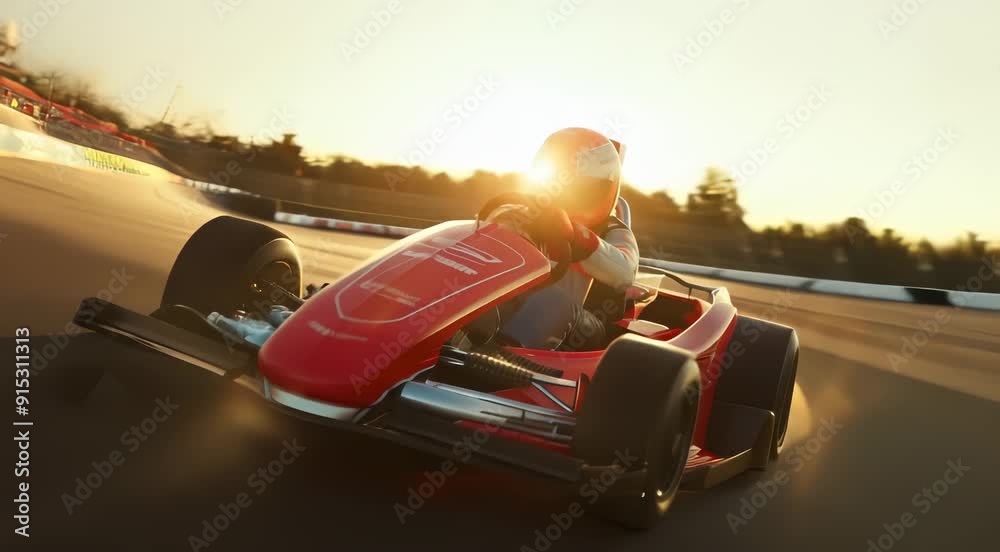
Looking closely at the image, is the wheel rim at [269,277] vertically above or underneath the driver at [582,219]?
underneath

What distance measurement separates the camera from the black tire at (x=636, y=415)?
9.80 ft

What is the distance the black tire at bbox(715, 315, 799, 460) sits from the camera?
4449 millimetres

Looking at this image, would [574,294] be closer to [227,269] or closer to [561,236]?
[561,236]

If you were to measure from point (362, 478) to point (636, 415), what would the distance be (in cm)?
90

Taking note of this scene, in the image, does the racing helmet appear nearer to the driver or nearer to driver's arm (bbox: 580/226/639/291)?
the driver

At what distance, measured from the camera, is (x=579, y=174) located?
4.27m

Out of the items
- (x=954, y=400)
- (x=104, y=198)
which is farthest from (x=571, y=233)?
(x=104, y=198)

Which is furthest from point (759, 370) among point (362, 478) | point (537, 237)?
point (362, 478)

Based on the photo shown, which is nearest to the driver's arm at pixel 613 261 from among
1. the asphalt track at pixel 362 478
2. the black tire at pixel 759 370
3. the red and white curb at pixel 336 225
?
the black tire at pixel 759 370

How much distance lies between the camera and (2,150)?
14.6m

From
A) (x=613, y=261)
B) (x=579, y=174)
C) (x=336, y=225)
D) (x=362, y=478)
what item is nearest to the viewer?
(x=362, y=478)

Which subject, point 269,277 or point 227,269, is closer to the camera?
point 227,269

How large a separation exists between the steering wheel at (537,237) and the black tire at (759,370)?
1014mm

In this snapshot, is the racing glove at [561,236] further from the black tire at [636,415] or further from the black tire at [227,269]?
the black tire at [227,269]
